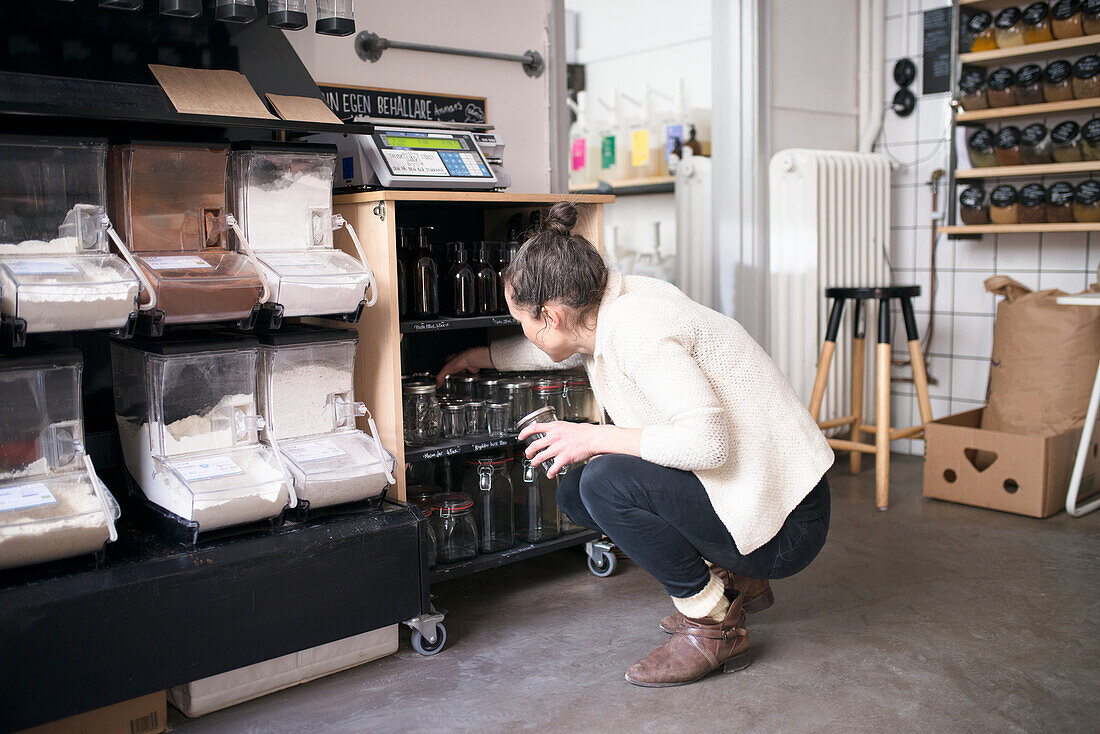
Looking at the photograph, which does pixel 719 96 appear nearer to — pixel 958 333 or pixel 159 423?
pixel 958 333

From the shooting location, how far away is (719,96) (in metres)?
3.88

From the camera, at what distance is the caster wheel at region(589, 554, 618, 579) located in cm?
272

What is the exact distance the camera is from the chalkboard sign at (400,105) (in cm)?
263

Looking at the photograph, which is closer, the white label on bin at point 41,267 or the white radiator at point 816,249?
the white label on bin at point 41,267

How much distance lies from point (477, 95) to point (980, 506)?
7.16 feet

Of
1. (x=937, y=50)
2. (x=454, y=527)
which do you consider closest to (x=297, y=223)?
(x=454, y=527)

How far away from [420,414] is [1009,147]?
8.19 feet

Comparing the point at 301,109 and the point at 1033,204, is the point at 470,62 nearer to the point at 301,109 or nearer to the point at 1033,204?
the point at 301,109

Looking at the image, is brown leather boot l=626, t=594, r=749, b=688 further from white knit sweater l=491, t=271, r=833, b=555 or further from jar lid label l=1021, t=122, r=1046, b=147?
jar lid label l=1021, t=122, r=1046, b=147

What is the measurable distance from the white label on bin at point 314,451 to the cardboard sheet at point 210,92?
700mm

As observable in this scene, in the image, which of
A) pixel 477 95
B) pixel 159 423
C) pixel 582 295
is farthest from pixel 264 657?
pixel 477 95

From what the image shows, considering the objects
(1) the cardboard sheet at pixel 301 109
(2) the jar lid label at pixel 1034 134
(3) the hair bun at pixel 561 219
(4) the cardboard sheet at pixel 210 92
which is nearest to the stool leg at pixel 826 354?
(2) the jar lid label at pixel 1034 134

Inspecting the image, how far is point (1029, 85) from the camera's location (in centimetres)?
353

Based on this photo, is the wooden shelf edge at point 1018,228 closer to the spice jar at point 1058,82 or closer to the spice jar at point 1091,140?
the spice jar at point 1091,140
